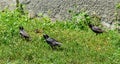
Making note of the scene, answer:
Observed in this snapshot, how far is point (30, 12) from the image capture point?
46.6 ft

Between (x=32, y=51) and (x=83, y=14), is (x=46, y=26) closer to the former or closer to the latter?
(x=83, y=14)

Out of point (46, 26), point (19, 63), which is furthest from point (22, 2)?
point (19, 63)

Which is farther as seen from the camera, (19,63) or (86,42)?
(86,42)

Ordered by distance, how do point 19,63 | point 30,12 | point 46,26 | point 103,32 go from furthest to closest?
point 30,12 → point 46,26 → point 103,32 → point 19,63

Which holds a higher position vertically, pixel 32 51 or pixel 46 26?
pixel 32 51

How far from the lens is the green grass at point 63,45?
8.88 m

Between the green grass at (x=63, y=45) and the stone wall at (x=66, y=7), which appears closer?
the green grass at (x=63, y=45)

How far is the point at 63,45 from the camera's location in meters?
9.99

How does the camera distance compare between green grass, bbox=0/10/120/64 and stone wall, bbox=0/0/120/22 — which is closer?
green grass, bbox=0/10/120/64

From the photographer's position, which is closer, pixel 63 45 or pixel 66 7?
pixel 63 45

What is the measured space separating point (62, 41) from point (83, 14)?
7.52 ft

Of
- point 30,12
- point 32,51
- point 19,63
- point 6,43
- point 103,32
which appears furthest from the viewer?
point 30,12

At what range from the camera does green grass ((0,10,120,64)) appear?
349 inches

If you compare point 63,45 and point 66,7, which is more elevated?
point 63,45
